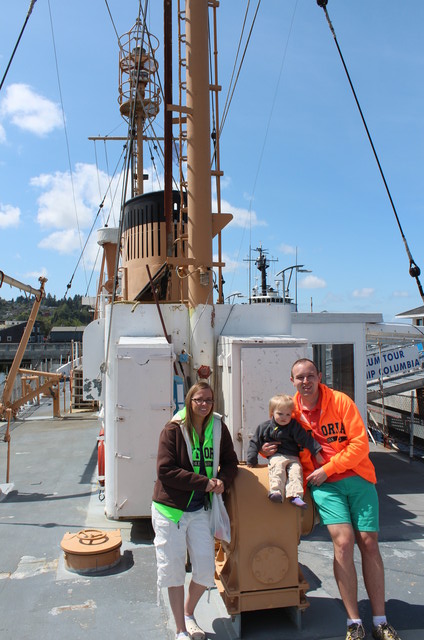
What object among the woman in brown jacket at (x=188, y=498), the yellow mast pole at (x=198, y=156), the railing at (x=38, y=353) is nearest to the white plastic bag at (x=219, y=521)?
the woman in brown jacket at (x=188, y=498)

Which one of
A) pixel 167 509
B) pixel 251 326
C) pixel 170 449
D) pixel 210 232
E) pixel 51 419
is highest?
pixel 210 232

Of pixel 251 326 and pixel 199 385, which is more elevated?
pixel 251 326

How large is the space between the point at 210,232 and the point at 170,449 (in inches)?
146

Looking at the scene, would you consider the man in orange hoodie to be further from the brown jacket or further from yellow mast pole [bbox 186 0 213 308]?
yellow mast pole [bbox 186 0 213 308]

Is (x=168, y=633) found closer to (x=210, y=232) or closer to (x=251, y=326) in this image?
(x=251, y=326)

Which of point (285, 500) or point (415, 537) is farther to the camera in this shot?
point (415, 537)

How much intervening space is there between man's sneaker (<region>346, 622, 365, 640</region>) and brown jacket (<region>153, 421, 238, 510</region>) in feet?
3.65

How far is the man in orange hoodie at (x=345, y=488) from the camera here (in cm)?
321

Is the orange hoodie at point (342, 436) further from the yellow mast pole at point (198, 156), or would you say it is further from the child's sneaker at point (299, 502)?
the yellow mast pole at point (198, 156)

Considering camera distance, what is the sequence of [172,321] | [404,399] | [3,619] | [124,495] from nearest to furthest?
1. [3,619]
2. [124,495]
3. [172,321]
4. [404,399]

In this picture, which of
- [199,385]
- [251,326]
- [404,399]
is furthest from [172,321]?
[404,399]

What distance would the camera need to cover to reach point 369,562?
3270mm

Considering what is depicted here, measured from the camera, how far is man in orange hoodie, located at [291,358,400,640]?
126 inches

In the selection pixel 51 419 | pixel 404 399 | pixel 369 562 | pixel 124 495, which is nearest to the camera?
pixel 369 562
